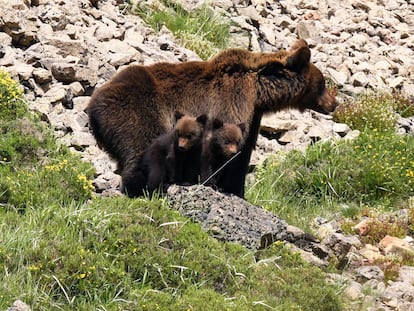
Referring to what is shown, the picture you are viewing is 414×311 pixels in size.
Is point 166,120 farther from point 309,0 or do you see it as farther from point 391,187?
point 309,0

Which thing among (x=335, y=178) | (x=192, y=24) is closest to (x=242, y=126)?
(x=335, y=178)

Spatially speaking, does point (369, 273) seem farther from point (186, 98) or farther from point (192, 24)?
point (192, 24)

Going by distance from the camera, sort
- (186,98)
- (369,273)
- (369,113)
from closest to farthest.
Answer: (369,273) < (186,98) < (369,113)

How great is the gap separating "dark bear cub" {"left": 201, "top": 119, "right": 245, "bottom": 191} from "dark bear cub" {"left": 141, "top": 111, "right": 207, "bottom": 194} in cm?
9

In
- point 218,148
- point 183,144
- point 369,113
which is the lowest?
point 369,113

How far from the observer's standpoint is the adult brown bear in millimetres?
10305

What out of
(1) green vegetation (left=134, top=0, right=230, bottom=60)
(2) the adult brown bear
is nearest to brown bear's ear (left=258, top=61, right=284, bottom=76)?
(2) the adult brown bear

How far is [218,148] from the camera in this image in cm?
1017

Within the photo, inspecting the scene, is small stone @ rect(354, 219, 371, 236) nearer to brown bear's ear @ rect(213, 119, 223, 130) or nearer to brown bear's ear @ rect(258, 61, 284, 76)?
brown bear's ear @ rect(258, 61, 284, 76)

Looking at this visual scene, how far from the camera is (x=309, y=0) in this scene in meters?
20.2

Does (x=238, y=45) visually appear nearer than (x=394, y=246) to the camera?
No

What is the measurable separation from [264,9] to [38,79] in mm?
7383

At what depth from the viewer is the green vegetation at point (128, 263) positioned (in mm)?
7789

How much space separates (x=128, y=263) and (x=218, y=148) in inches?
90.6
